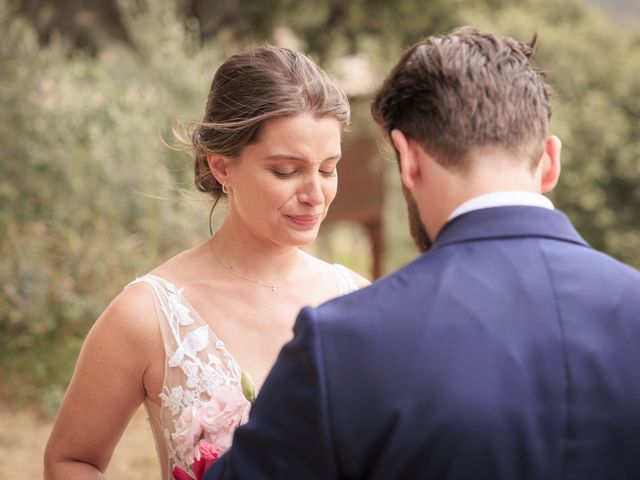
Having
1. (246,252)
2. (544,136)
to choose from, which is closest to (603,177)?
(246,252)

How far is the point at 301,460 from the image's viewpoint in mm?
1539

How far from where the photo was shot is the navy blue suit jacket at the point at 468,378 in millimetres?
1448

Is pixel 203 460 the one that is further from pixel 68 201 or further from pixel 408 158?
pixel 68 201

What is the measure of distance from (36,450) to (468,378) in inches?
188

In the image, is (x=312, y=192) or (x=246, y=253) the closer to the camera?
(x=312, y=192)

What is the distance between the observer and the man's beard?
1.76 metres

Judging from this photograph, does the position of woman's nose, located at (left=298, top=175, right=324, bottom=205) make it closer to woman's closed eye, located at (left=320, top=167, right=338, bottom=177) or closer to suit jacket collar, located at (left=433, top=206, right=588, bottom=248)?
woman's closed eye, located at (left=320, top=167, right=338, bottom=177)

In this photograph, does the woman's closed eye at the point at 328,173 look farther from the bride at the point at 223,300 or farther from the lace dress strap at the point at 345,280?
the lace dress strap at the point at 345,280

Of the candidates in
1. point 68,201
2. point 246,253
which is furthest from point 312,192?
point 68,201

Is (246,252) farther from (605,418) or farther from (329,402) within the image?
(605,418)

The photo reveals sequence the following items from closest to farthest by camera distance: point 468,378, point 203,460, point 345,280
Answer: point 468,378 → point 203,460 → point 345,280

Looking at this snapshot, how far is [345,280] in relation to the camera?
10.1 feet

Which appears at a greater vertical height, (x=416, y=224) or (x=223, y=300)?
(x=416, y=224)

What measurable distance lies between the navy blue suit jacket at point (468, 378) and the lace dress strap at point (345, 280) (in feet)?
4.86
